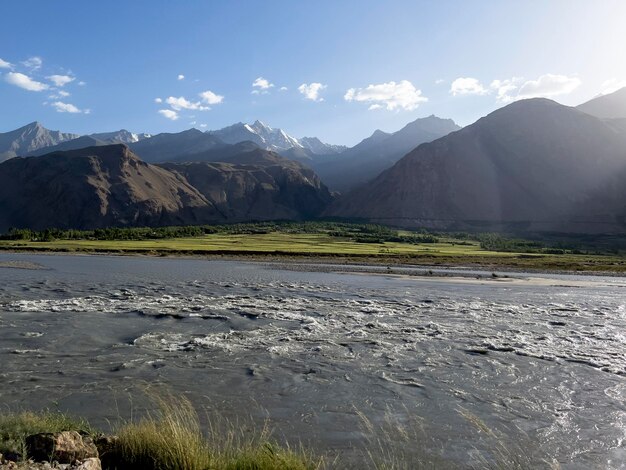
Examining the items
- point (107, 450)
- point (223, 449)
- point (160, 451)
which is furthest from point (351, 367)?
point (107, 450)

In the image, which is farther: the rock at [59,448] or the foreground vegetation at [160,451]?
the foreground vegetation at [160,451]

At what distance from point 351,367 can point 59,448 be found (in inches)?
418

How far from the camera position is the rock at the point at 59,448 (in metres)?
7.63

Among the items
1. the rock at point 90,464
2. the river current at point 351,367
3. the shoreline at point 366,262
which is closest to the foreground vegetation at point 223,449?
the river current at point 351,367

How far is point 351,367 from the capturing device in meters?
16.8

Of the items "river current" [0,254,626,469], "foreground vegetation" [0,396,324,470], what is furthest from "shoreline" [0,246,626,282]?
"foreground vegetation" [0,396,324,470]

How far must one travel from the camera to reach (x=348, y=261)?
75.4 metres

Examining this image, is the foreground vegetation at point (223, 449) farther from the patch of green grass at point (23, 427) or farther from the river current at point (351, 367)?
the river current at point (351, 367)

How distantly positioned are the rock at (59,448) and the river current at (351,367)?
349cm

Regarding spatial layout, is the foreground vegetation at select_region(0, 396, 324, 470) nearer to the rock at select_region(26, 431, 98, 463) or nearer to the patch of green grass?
the patch of green grass

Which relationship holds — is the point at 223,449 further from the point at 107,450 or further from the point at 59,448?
the point at 59,448

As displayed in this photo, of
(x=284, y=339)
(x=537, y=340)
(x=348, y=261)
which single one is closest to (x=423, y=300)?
(x=537, y=340)

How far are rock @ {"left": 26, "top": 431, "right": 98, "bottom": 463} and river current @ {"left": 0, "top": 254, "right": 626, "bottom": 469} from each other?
11.5ft

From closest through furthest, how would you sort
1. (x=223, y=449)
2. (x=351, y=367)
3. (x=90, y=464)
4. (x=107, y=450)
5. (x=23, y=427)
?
(x=90, y=464) < (x=107, y=450) < (x=23, y=427) < (x=223, y=449) < (x=351, y=367)
